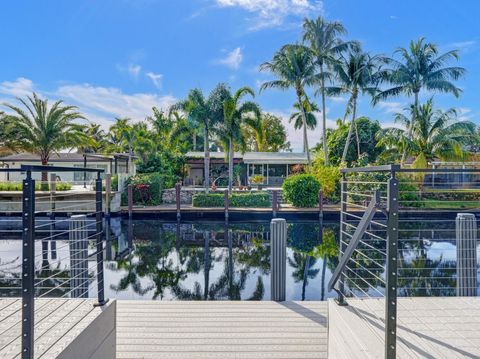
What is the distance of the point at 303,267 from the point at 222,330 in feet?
13.4

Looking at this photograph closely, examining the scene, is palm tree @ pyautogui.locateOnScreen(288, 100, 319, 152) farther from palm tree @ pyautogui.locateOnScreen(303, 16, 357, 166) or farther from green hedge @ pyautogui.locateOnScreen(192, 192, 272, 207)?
green hedge @ pyautogui.locateOnScreen(192, 192, 272, 207)

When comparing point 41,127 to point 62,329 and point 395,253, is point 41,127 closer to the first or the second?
point 62,329

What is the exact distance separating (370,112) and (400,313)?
22.0 m

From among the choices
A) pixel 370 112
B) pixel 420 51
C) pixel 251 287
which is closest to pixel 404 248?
pixel 251 287

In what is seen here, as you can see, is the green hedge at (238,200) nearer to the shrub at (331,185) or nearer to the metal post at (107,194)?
the shrub at (331,185)

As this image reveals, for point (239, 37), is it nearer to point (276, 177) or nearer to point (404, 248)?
point (276, 177)

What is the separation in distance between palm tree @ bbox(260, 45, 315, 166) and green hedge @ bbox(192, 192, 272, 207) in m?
7.56

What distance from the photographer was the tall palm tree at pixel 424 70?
1770 cm

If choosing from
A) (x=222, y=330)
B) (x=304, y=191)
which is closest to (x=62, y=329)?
(x=222, y=330)

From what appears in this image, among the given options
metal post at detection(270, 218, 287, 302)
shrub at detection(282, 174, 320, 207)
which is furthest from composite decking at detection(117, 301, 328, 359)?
shrub at detection(282, 174, 320, 207)

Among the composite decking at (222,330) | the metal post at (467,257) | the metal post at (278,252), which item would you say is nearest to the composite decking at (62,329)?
the composite decking at (222,330)

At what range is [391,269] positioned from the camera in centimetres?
159

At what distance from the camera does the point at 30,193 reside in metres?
1.59

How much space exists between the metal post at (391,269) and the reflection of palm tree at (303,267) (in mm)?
3800
